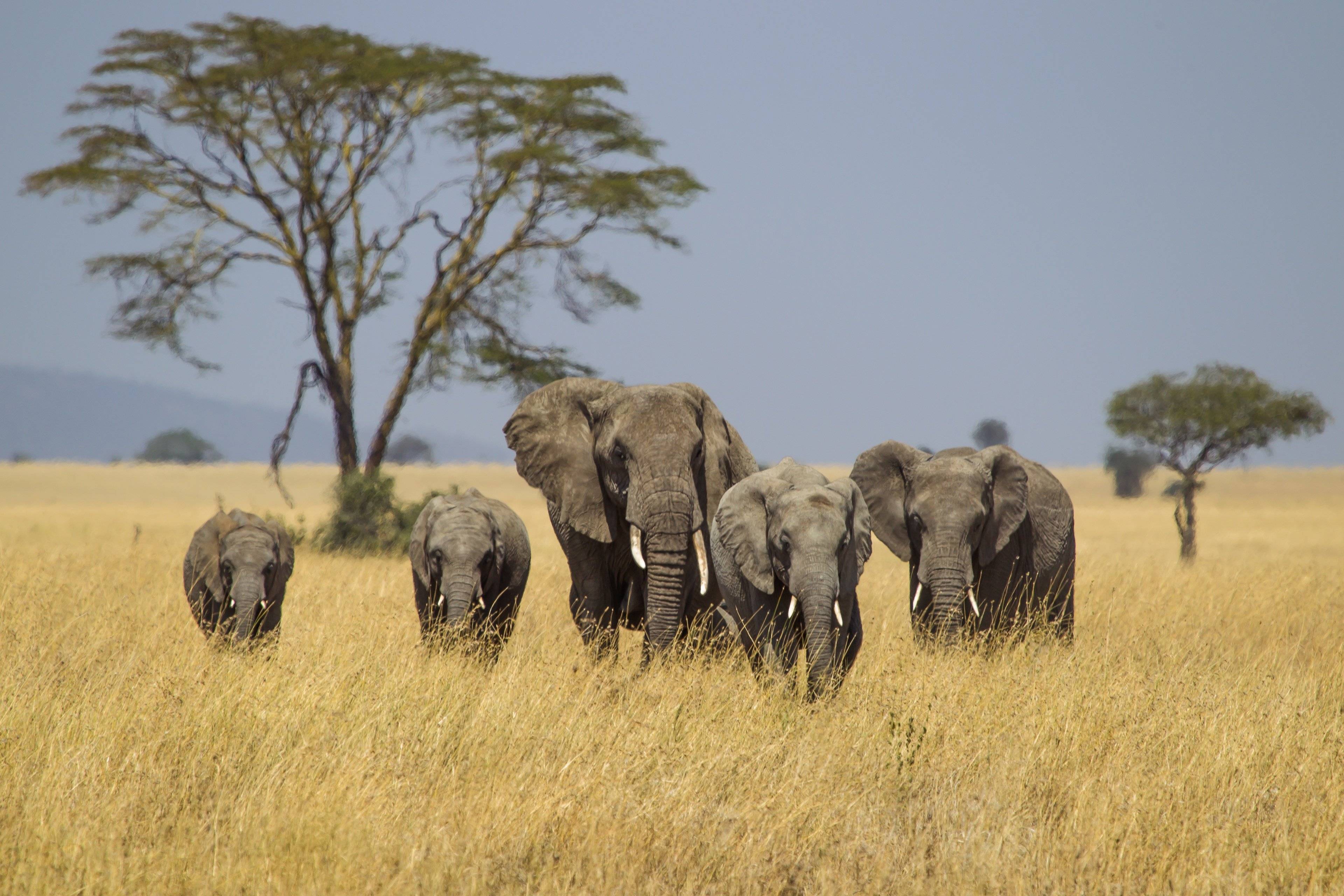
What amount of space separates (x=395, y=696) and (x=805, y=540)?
2.59 metres

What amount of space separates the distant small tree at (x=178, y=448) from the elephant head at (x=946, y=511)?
96600 mm

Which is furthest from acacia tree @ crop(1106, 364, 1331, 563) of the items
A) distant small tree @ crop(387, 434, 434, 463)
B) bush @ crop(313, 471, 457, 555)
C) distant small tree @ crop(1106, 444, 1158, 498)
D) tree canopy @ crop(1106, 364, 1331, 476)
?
distant small tree @ crop(387, 434, 434, 463)

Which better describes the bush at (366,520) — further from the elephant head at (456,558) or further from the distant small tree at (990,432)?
the distant small tree at (990,432)

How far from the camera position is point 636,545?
8.46m

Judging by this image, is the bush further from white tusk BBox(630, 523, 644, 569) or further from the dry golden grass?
white tusk BBox(630, 523, 644, 569)

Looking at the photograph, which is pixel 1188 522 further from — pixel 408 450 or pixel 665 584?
pixel 408 450

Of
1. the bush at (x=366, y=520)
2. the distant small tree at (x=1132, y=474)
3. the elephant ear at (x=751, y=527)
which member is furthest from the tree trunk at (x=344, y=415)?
the distant small tree at (x=1132, y=474)

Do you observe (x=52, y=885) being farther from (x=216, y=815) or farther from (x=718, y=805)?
(x=718, y=805)

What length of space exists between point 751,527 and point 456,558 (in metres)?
2.81

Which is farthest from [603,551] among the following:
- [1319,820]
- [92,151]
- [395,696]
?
[92,151]

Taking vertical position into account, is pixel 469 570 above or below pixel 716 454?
below

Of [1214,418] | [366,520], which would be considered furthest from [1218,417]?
[366,520]

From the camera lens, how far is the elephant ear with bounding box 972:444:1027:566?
968 cm

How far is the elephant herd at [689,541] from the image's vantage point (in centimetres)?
738
